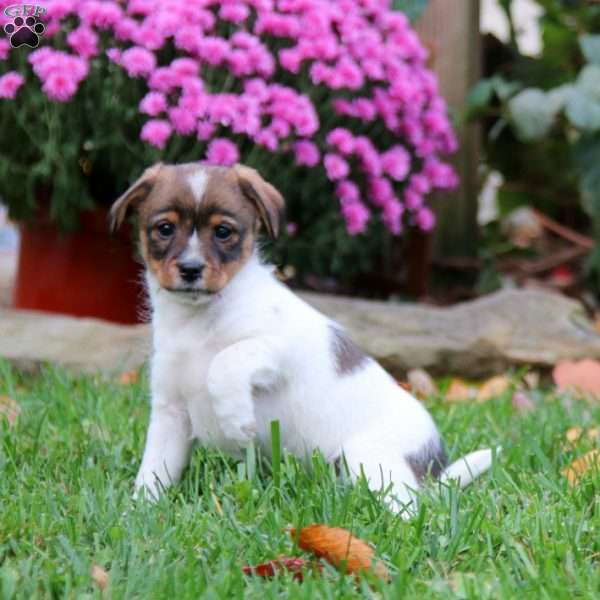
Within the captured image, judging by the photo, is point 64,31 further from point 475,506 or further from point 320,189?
point 475,506

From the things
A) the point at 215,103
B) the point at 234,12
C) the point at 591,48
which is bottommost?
the point at 215,103

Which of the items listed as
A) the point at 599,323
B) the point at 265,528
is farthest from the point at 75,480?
the point at 599,323

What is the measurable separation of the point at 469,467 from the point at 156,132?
2473 millimetres

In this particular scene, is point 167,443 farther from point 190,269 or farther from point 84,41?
point 84,41

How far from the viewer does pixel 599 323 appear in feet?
20.9

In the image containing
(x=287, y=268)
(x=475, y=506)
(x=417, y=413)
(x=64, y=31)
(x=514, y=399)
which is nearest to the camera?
(x=475, y=506)

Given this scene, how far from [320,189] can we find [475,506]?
3.09m

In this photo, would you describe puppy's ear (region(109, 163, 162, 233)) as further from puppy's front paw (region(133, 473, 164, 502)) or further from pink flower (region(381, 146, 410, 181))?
pink flower (region(381, 146, 410, 181))

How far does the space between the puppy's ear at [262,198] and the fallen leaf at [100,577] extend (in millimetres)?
1104

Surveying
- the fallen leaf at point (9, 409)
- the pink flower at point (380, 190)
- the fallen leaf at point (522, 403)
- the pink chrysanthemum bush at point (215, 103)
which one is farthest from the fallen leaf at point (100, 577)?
the pink flower at point (380, 190)

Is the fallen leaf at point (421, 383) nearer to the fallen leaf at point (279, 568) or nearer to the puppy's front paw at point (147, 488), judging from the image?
the puppy's front paw at point (147, 488)

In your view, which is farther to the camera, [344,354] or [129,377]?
[129,377]

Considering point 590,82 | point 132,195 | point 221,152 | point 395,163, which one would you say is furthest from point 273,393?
point 590,82

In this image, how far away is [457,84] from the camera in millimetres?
6969
